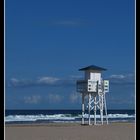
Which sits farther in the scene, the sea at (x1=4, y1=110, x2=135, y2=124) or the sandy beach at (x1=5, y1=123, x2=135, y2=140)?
the sea at (x1=4, y1=110, x2=135, y2=124)

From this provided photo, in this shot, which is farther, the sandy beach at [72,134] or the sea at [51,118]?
the sea at [51,118]

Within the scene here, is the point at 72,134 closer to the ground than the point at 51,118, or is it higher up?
higher up

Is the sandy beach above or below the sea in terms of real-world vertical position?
above

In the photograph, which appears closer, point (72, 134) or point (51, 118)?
point (72, 134)

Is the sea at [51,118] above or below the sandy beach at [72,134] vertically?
below
